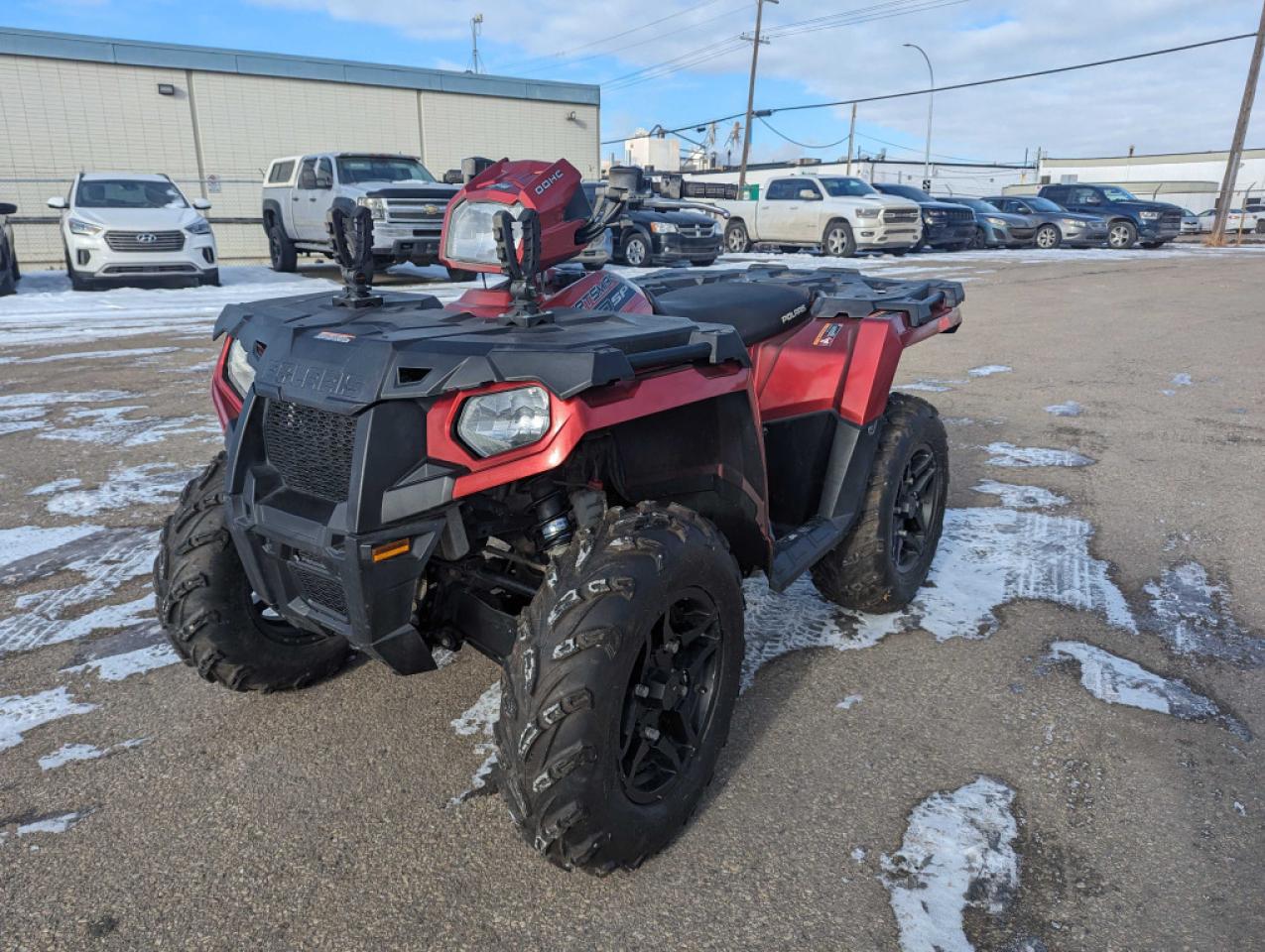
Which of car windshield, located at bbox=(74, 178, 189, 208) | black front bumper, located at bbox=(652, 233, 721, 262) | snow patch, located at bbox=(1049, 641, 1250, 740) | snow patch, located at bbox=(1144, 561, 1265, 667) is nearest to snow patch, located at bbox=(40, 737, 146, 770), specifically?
snow patch, located at bbox=(1049, 641, 1250, 740)

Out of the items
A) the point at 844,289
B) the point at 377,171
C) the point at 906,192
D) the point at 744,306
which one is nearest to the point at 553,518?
the point at 744,306

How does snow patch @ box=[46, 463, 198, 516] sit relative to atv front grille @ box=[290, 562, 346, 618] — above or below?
below

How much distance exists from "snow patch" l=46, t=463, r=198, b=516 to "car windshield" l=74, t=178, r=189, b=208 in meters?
10.8

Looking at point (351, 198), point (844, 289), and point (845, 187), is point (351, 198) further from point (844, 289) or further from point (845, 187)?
point (844, 289)

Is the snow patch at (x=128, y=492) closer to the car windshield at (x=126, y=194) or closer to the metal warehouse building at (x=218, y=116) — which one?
the car windshield at (x=126, y=194)

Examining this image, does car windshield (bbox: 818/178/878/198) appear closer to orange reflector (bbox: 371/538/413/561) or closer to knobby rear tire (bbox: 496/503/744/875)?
knobby rear tire (bbox: 496/503/744/875)

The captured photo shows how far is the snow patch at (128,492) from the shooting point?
4.59 m

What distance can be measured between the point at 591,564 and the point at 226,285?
1516 centimetres

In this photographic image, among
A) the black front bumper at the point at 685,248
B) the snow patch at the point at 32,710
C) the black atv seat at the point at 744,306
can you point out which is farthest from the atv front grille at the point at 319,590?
the black front bumper at the point at 685,248

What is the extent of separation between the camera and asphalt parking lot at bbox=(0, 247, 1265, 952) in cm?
204

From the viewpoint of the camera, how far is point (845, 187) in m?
20.5

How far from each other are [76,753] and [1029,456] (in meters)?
5.16


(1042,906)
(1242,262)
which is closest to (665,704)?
(1042,906)

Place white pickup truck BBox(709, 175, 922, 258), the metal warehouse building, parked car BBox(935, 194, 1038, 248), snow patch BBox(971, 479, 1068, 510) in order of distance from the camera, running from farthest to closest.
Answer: parked car BBox(935, 194, 1038, 248), the metal warehouse building, white pickup truck BBox(709, 175, 922, 258), snow patch BBox(971, 479, 1068, 510)
